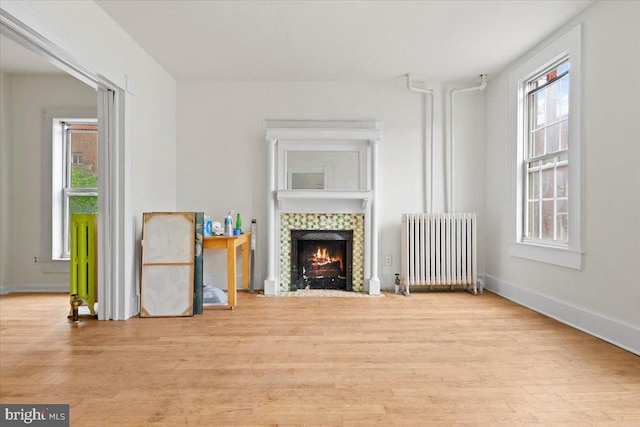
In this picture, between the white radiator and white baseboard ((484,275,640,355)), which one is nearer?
white baseboard ((484,275,640,355))

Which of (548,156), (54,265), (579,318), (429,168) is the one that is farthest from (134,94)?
(579,318)

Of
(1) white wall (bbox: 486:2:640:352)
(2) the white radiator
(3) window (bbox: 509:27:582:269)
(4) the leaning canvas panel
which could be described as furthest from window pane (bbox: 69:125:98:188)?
(1) white wall (bbox: 486:2:640:352)

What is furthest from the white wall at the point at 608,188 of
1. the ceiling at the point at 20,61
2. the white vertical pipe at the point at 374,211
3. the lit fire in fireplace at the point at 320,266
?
the ceiling at the point at 20,61

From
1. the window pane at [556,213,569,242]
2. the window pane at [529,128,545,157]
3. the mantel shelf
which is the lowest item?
the window pane at [556,213,569,242]

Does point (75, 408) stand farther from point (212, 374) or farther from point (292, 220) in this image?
point (292, 220)

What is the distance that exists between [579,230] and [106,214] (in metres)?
4.06

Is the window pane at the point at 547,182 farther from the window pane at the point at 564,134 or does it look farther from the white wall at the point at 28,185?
the white wall at the point at 28,185

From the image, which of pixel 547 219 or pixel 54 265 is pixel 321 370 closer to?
pixel 547 219

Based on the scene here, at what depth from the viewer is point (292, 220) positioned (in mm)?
4812

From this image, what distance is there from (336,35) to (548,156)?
7.63ft

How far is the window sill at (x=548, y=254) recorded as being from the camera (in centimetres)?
318

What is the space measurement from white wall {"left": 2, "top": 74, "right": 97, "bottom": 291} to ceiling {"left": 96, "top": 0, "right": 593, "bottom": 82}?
1.84 meters

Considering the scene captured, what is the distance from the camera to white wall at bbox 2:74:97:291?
4777 millimetres

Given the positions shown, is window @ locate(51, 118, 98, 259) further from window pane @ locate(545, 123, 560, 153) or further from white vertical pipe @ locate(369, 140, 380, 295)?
window pane @ locate(545, 123, 560, 153)
